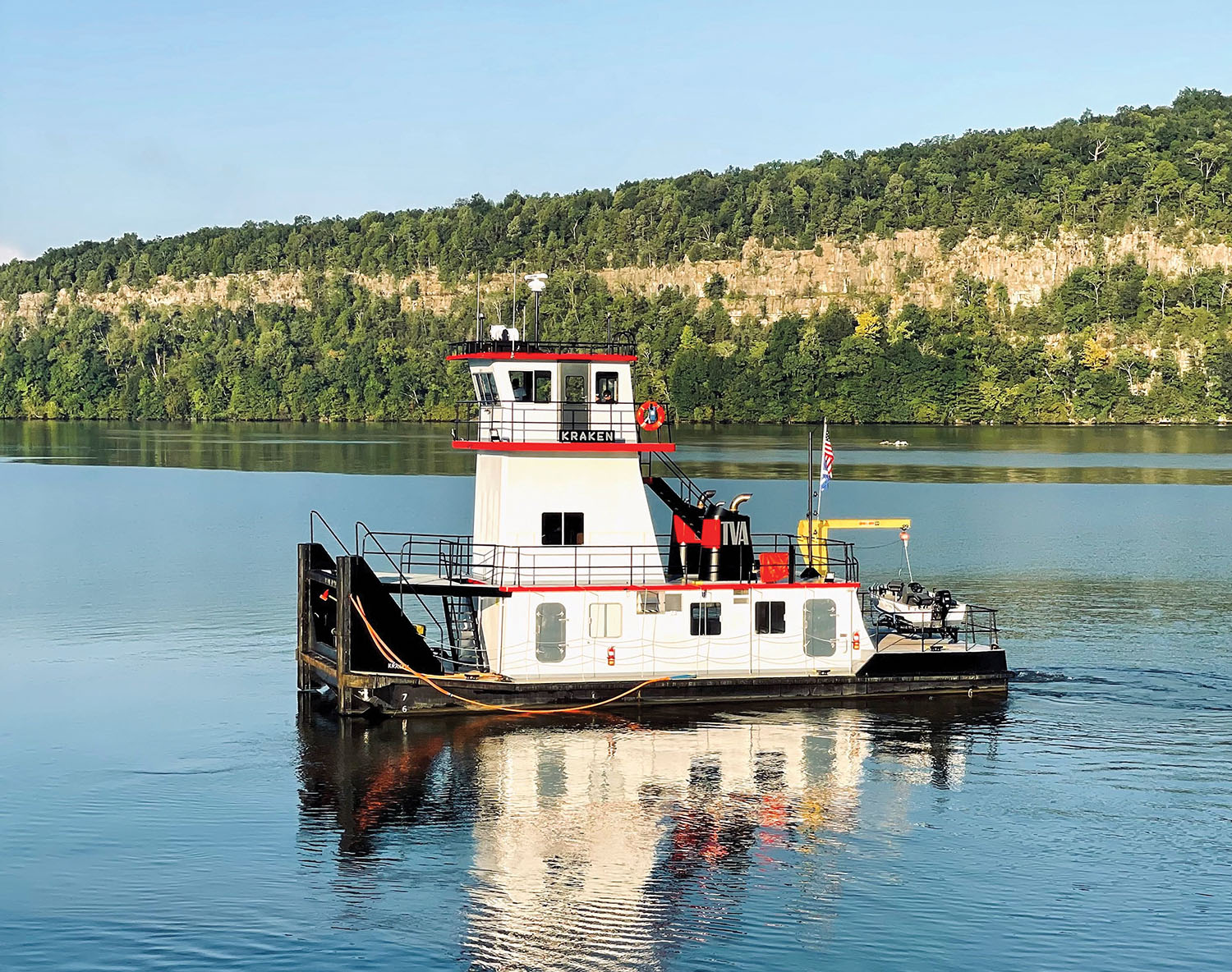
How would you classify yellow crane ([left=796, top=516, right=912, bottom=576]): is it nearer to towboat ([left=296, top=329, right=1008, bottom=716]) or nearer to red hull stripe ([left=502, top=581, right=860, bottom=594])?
Result: towboat ([left=296, top=329, right=1008, bottom=716])

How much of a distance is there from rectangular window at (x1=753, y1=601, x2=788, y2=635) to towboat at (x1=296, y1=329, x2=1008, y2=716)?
0.12ft

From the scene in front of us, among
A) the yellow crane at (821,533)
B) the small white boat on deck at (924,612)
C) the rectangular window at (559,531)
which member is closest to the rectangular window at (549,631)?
the rectangular window at (559,531)

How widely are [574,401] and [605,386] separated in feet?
2.85

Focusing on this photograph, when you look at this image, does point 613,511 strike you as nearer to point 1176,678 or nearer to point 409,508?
point 1176,678

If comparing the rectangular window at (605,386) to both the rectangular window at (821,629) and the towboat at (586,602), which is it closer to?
the towboat at (586,602)

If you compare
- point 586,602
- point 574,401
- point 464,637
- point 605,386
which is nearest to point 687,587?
point 586,602

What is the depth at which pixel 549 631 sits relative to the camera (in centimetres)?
3519

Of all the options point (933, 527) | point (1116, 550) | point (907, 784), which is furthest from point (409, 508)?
point (907, 784)

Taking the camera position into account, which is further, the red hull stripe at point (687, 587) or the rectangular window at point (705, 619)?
the rectangular window at point (705, 619)

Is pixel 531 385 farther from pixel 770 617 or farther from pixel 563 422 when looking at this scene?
pixel 770 617

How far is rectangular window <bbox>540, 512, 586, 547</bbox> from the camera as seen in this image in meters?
36.3

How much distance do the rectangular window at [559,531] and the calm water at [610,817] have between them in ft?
13.9

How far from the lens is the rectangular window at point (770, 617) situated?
35938mm

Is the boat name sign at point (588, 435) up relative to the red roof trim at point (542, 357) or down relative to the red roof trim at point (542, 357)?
down
